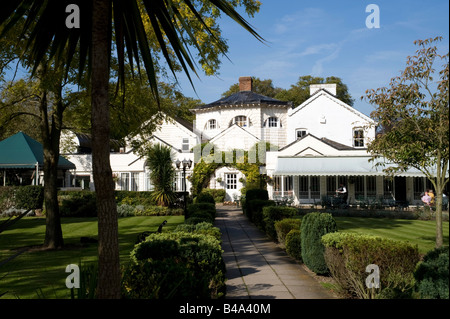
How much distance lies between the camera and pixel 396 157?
32.9 ft

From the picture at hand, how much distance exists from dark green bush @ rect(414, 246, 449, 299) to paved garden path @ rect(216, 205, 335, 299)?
3418 millimetres

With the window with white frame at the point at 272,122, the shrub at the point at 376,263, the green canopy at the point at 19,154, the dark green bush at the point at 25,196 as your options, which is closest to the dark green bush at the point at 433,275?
→ the shrub at the point at 376,263

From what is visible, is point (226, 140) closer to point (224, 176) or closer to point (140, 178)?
point (224, 176)

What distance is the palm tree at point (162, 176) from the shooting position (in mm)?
25594

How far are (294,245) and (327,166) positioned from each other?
18.3 meters

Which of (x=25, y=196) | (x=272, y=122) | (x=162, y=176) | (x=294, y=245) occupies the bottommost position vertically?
(x=294, y=245)

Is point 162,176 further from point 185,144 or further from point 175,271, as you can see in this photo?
point 175,271

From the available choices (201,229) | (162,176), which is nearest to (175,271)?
(201,229)

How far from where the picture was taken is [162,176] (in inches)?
1010

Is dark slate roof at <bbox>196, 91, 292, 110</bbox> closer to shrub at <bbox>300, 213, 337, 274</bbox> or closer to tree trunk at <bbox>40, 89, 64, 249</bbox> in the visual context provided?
tree trunk at <bbox>40, 89, 64, 249</bbox>

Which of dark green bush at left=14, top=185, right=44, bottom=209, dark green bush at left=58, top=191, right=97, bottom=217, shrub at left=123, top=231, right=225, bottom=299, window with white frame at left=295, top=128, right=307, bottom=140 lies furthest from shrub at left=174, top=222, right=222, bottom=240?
window with white frame at left=295, top=128, right=307, bottom=140

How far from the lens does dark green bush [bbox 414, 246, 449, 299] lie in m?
3.33
